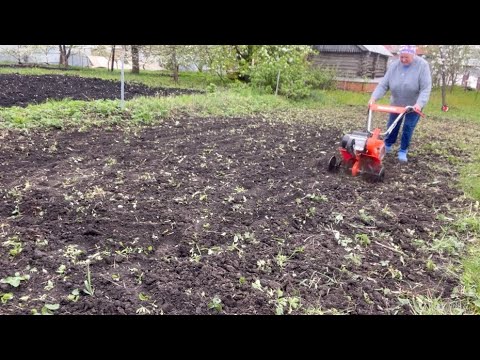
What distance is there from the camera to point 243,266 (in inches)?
123

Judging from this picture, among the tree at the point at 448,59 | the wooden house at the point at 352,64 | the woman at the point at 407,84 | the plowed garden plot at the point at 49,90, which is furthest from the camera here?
the wooden house at the point at 352,64

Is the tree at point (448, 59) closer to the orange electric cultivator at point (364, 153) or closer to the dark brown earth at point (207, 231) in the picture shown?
the dark brown earth at point (207, 231)

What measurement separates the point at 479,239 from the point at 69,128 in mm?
6191

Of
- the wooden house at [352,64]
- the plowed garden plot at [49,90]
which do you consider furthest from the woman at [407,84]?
the wooden house at [352,64]

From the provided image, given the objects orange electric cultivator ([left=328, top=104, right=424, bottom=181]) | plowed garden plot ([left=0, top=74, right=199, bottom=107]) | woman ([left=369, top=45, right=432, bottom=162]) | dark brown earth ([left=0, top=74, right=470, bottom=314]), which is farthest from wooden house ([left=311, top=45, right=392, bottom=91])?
orange electric cultivator ([left=328, top=104, right=424, bottom=181])

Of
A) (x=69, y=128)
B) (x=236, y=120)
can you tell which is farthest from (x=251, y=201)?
(x=236, y=120)

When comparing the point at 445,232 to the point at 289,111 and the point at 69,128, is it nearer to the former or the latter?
→ the point at 69,128

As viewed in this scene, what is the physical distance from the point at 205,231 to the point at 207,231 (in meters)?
0.02

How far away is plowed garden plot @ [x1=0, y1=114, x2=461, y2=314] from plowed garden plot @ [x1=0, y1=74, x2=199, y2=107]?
4616 mm

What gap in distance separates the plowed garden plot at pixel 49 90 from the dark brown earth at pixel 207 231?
461 centimetres

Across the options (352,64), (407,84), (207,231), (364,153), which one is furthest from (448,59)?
(207,231)

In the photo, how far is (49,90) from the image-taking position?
11773 millimetres

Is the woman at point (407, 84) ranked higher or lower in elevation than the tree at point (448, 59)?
lower

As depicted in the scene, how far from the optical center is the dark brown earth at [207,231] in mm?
2713
